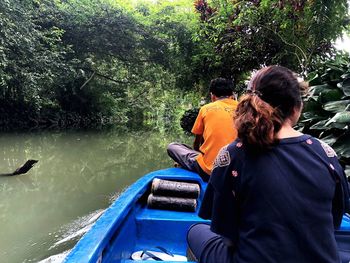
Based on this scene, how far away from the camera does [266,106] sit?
0.99 m

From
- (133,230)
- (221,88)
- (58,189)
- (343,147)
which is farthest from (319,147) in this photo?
(58,189)

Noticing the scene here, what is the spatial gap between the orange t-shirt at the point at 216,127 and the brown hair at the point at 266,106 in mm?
1342

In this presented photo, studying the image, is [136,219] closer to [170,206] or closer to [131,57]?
[170,206]

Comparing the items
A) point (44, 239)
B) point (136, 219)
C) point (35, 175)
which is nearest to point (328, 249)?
point (136, 219)

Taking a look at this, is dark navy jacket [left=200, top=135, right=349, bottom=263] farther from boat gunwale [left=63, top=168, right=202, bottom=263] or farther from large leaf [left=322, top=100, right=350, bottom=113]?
large leaf [left=322, top=100, right=350, bottom=113]

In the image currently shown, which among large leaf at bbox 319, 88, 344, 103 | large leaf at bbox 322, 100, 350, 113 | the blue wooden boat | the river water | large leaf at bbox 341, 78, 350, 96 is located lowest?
the river water

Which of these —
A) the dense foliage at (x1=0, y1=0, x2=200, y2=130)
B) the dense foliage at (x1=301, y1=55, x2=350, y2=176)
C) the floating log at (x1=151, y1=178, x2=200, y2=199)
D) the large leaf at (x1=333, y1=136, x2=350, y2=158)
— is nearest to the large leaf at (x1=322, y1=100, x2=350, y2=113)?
the dense foliage at (x1=301, y1=55, x2=350, y2=176)

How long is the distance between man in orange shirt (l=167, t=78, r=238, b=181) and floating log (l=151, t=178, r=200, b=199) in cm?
Answer: 26

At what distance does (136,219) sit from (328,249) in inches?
53.8

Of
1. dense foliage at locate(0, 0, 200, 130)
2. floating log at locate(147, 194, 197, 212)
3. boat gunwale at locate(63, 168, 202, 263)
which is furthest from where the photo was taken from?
dense foliage at locate(0, 0, 200, 130)

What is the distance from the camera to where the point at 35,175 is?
530 centimetres

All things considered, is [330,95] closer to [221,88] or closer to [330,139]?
[330,139]

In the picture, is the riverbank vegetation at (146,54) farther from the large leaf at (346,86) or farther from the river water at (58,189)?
the river water at (58,189)

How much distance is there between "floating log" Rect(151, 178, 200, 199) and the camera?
2422 mm
